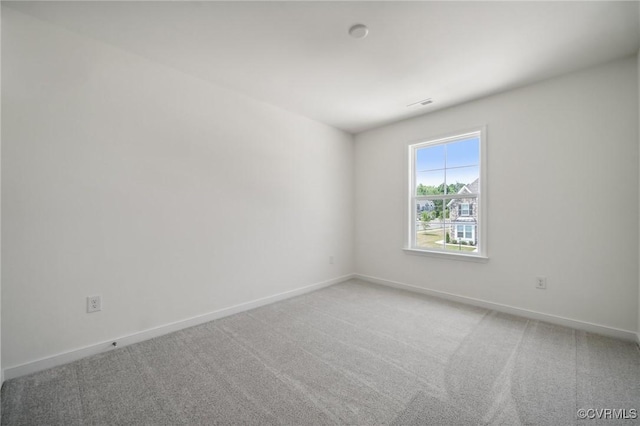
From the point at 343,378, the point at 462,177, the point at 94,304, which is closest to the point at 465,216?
the point at 462,177

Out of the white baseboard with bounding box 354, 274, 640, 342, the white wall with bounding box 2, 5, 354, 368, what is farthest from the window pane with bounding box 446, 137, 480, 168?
the white wall with bounding box 2, 5, 354, 368

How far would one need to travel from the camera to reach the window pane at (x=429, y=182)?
11.7 ft

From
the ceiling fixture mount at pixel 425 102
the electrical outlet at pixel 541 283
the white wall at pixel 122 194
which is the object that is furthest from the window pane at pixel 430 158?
the white wall at pixel 122 194

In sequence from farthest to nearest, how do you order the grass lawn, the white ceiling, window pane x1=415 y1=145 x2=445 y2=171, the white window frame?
window pane x1=415 y1=145 x2=445 y2=171, the grass lawn, the white window frame, the white ceiling

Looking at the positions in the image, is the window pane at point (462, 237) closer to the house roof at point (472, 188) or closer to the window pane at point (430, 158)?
the house roof at point (472, 188)

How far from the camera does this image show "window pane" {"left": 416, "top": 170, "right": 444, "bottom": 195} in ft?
11.7

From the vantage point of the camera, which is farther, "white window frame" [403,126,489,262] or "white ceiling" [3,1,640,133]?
"white window frame" [403,126,489,262]

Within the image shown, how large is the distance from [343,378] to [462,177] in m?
2.75

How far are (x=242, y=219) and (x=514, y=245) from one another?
297 cm

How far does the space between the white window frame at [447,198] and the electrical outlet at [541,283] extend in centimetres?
49

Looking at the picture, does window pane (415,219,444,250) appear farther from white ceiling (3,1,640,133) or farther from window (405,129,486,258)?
white ceiling (3,1,640,133)

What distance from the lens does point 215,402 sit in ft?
5.06

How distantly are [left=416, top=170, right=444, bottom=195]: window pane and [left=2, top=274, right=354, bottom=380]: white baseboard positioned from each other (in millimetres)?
2224

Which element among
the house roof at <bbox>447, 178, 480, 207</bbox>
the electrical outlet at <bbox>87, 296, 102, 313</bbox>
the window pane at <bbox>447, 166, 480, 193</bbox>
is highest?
the window pane at <bbox>447, 166, 480, 193</bbox>
